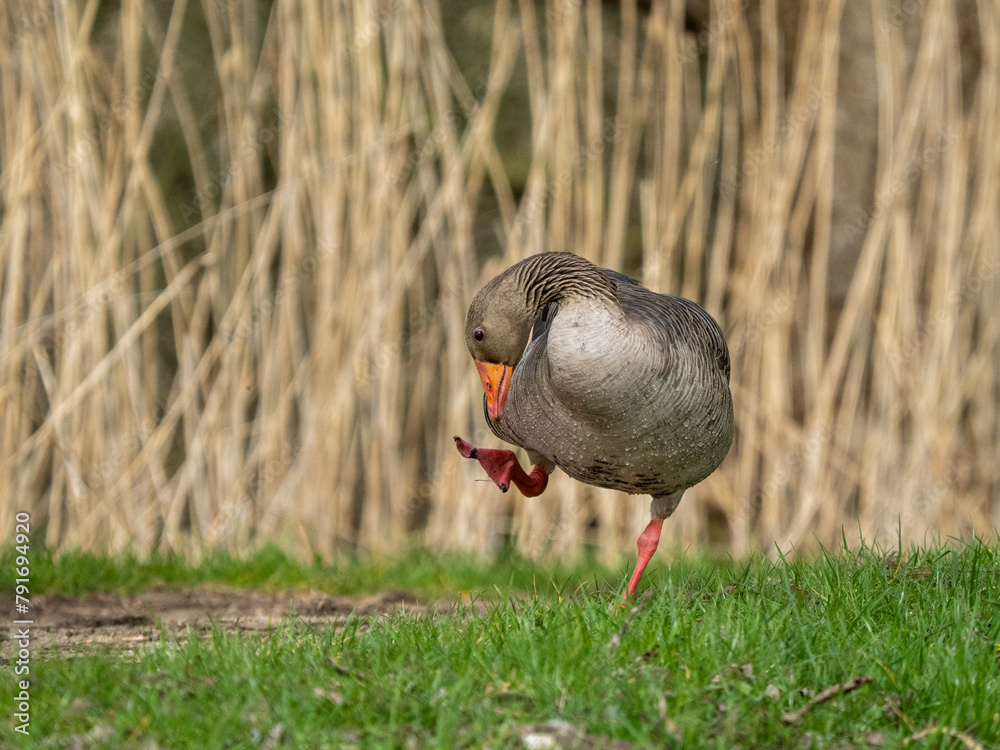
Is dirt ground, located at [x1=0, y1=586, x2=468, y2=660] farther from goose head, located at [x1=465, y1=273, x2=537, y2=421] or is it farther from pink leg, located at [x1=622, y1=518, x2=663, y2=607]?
goose head, located at [x1=465, y1=273, x2=537, y2=421]

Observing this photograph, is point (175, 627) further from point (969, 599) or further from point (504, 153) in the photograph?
point (504, 153)

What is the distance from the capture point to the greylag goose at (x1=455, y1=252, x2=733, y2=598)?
3.19 metres

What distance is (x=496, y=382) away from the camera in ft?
11.8

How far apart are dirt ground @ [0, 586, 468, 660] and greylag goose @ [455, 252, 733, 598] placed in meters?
0.86

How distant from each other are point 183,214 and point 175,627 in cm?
331

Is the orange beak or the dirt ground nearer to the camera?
the orange beak

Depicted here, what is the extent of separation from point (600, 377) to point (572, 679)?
0.99 meters

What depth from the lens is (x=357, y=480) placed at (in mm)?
6805

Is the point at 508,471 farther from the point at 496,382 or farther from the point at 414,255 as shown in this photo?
the point at 414,255

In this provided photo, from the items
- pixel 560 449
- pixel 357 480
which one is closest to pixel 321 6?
pixel 357 480

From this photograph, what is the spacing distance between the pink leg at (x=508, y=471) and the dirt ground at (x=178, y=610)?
608mm
